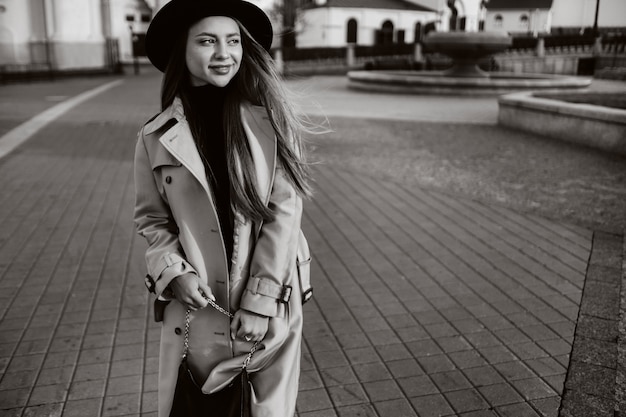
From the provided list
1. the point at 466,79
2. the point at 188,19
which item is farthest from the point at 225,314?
the point at 466,79

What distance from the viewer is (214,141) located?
2.03 meters

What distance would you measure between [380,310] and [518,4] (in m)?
73.4

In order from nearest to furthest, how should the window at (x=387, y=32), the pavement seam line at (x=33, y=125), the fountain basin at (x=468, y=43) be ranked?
the pavement seam line at (x=33, y=125) → the fountain basin at (x=468, y=43) → the window at (x=387, y=32)

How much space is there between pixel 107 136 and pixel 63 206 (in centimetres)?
452

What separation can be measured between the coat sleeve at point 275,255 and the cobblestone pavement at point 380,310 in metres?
1.19

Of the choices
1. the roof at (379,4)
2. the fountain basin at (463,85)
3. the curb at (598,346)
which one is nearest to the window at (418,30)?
the roof at (379,4)

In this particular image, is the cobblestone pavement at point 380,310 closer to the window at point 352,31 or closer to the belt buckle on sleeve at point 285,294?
the belt buckle on sleeve at point 285,294

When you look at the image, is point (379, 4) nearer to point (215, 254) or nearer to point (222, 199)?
point (222, 199)

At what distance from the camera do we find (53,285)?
173 inches

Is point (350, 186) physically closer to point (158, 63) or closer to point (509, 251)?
point (509, 251)

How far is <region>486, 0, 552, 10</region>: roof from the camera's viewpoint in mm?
68000

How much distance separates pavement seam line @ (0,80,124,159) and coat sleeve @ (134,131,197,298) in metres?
7.79

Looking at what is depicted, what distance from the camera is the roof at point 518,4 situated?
223ft

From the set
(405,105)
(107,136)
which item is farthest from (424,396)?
(405,105)
